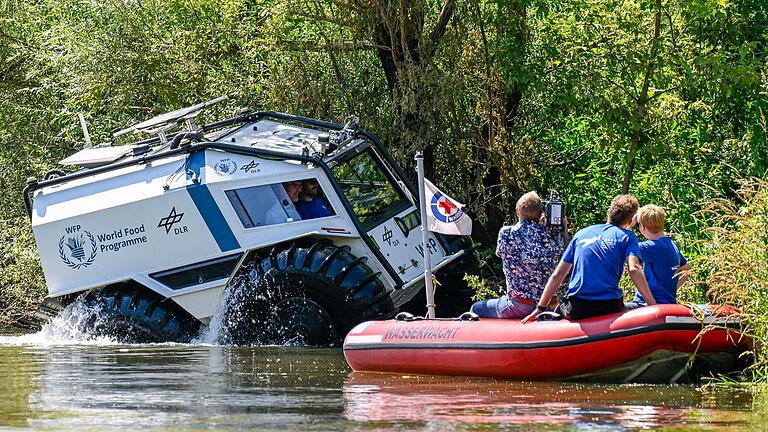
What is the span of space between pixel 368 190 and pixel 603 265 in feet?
19.5

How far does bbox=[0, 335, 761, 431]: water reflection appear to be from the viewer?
28.8 feet

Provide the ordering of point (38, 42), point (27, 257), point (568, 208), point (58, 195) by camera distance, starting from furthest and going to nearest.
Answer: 1. point (38, 42)
2. point (27, 257)
3. point (568, 208)
4. point (58, 195)

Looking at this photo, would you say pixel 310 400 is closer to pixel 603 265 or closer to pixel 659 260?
pixel 603 265

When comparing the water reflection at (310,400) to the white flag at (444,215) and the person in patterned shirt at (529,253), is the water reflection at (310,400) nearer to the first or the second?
the person in patterned shirt at (529,253)

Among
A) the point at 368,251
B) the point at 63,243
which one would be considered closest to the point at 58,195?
the point at 63,243

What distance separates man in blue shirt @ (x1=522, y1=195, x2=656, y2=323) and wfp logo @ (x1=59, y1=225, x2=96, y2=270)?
695cm

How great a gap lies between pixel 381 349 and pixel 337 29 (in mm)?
7428

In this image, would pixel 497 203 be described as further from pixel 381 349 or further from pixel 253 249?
pixel 381 349

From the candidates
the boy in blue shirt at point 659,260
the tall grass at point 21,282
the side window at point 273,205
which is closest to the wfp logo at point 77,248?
the side window at point 273,205

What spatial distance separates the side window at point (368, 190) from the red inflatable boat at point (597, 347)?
178 inches

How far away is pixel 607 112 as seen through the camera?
624 inches

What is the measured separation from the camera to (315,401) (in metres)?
10.1

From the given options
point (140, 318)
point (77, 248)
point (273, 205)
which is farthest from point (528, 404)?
point (77, 248)

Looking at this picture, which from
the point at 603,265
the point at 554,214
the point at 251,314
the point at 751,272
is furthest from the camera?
the point at 251,314
